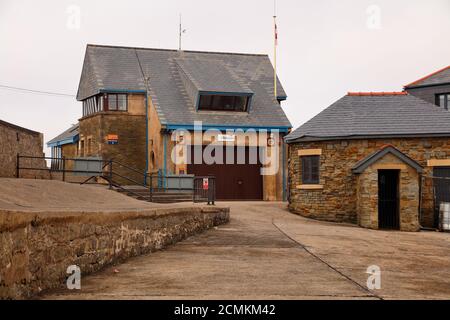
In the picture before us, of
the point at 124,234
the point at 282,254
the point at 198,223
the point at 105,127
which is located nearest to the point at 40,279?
the point at 124,234

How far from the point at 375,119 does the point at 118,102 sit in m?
13.5

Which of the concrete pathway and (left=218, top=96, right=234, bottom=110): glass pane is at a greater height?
(left=218, top=96, right=234, bottom=110): glass pane

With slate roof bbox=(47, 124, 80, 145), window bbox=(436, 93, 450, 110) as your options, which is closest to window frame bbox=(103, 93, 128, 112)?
slate roof bbox=(47, 124, 80, 145)

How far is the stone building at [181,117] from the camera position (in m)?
28.5

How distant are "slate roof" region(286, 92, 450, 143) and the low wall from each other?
11.7 meters

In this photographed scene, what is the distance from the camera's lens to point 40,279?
730cm

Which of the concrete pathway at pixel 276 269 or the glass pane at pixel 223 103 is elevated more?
the glass pane at pixel 223 103

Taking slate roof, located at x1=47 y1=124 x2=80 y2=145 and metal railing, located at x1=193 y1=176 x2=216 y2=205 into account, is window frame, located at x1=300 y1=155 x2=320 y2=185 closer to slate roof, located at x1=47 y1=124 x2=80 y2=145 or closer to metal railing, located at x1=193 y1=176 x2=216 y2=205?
metal railing, located at x1=193 y1=176 x2=216 y2=205

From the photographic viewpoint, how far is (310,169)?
2380cm

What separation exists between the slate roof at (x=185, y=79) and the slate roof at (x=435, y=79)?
25.7 feet

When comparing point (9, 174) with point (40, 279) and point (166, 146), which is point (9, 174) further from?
point (166, 146)

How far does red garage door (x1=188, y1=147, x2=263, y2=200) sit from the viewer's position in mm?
29453

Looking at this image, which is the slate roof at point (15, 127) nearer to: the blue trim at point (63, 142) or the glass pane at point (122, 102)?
the glass pane at point (122, 102)

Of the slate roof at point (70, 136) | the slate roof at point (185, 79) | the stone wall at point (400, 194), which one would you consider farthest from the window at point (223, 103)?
the stone wall at point (400, 194)
